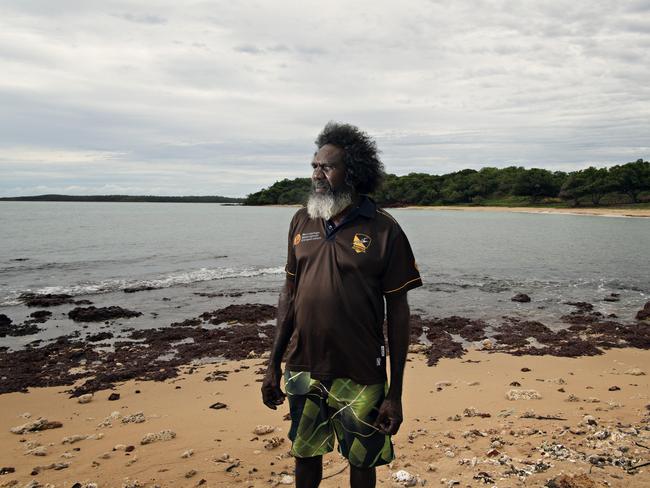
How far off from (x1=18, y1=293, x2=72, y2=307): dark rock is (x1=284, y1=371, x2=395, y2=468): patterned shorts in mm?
15789

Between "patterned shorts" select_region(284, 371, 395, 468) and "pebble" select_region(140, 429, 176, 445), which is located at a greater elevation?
"patterned shorts" select_region(284, 371, 395, 468)

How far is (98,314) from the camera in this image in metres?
14.8

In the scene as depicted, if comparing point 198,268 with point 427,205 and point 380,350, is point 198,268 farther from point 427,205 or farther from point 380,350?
point 427,205

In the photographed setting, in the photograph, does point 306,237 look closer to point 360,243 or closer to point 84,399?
point 360,243

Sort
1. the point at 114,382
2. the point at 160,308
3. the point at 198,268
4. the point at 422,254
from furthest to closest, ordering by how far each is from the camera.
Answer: the point at 422,254 < the point at 198,268 < the point at 160,308 < the point at 114,382

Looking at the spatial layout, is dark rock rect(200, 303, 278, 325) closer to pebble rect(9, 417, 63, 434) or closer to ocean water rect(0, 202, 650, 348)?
→ ocean water rect(0, 202, 650, 348)

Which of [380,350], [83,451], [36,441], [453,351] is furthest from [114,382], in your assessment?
[380,350]

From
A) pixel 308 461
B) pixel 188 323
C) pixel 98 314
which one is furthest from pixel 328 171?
pixel 98 314

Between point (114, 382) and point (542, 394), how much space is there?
6.89m

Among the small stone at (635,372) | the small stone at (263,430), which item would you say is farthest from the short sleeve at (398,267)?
the small stone at (635,372)

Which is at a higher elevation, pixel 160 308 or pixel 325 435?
pixel 325 435

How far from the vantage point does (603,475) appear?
171 inches

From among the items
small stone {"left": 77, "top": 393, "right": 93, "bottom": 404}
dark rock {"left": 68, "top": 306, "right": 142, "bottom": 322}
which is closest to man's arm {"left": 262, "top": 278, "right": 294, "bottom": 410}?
small stone {"left": 77, "top": 393, "right": 93, "bottom": 404}

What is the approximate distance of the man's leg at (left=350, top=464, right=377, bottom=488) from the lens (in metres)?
3.26
